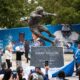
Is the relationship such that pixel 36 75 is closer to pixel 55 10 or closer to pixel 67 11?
pixel 67 11

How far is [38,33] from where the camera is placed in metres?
19.6

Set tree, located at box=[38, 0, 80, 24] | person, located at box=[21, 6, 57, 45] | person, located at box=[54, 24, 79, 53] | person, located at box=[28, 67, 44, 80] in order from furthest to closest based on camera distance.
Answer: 1. tree, located at box=[38, 0, 80, 24]
2. person, located at box=[54, 24, 79, 53]
3. person, located at box=[21, 6, 57, 45]
4. person, located at box=[28, 67, 44, 80]

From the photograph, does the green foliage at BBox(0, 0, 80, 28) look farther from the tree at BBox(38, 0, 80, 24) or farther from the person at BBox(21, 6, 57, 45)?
the person at BBox(21, 6, 57, 45)

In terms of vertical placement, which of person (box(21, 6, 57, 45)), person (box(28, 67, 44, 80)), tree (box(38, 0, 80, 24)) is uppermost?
tree (box(38, 0, 80, 24))

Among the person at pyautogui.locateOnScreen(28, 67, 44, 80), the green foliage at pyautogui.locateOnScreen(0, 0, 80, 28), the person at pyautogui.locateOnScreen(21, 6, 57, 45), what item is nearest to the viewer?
the person at pyautogui.locateOnScreen(28, 67, 44, 80)

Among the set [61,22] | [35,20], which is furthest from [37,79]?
[61,22]

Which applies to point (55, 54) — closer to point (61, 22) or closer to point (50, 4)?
point (61, 22)

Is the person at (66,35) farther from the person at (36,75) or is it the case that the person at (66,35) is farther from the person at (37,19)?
the person at (36,75)

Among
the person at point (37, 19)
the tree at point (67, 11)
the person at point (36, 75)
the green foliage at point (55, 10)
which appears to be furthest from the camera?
the green foliage at point (55, 10)

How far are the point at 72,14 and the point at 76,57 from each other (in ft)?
50.3

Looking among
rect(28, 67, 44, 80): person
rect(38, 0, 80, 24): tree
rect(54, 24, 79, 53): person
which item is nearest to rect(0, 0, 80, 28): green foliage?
rect(38, 0, 80, 24): tree

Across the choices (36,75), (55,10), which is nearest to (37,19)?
(36,75)

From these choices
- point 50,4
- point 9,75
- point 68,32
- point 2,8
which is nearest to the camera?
point 9,75

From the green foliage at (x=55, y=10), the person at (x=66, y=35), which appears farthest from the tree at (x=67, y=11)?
the person at (x=66, y=35)
